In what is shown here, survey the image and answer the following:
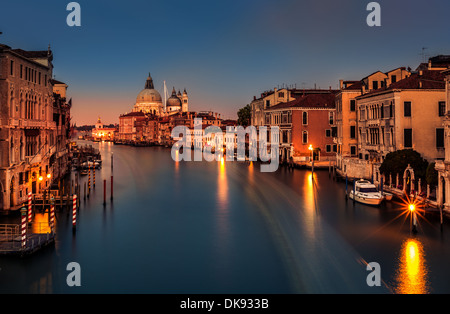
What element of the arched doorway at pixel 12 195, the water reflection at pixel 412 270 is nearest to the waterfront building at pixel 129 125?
the arched doorway at pixel 12 195

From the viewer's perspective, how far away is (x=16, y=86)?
17.2 metres

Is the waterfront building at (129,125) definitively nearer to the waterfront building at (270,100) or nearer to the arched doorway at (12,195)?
the waterfront building at (270,100)

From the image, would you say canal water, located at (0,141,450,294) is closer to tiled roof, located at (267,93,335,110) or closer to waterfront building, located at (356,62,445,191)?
waterfront building, located at (356,62,445,191)

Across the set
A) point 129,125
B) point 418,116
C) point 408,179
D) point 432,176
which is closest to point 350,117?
point 418,116

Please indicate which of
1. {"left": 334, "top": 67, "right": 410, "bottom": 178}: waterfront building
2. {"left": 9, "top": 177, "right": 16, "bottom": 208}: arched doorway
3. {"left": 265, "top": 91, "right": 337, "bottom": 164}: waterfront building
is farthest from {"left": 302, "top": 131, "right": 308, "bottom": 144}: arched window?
{"left": 9, "top": 177, "right": 16, "bottom": 208}: arched doorway

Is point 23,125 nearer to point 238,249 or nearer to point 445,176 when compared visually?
point 238,249

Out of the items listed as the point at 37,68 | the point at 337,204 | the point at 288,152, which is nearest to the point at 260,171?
the point at 288,152

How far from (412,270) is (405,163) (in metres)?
9.76

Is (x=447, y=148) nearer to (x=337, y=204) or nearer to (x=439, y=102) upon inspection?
(x=337, y=204)

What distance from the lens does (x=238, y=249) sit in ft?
45.3

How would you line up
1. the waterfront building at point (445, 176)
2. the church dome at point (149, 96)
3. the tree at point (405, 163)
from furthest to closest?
the church dome at point (149, 96)
the tree at point (405, 163)
the waterfront building at point (445, 176)

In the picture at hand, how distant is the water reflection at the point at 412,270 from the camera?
10.2 metres

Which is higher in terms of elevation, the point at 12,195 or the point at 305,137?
the point at 305,137

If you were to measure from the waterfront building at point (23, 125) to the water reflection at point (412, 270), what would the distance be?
13.8 metres
